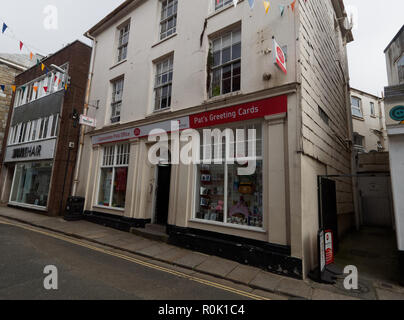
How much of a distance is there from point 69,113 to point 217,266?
39.7 feet

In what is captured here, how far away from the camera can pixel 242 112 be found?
6.38 meters

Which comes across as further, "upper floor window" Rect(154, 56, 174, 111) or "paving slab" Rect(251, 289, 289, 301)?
"upper floor window" Rect(154, 56, 174, 111)

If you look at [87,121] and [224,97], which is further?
[87,121]

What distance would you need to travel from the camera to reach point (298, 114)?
5.47 meters

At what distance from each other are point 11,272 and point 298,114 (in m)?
7.36

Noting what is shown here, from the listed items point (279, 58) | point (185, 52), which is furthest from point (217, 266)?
point (185, 52)

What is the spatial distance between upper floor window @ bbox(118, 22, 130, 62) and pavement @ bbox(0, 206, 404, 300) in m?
9.29

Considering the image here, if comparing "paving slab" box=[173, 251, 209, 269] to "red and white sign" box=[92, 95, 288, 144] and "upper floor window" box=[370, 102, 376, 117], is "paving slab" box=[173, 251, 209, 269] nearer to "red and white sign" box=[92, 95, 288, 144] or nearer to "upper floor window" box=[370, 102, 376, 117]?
"red and white sign" box=[92, 95, 288, 144]

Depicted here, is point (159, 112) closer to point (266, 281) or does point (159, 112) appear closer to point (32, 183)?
point (266, 281)

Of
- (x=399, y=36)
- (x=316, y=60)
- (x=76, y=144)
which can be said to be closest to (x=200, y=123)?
(x=316, y=60)

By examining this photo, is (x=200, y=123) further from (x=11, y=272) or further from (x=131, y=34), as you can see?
(x=131, y=34)

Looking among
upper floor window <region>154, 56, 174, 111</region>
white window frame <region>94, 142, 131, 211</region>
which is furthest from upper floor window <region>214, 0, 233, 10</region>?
white window frame <region>94, 142, 131, 211</region>

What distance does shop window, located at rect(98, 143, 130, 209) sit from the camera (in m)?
9.78

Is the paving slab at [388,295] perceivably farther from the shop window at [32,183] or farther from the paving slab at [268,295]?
the shop window at [32,183]
